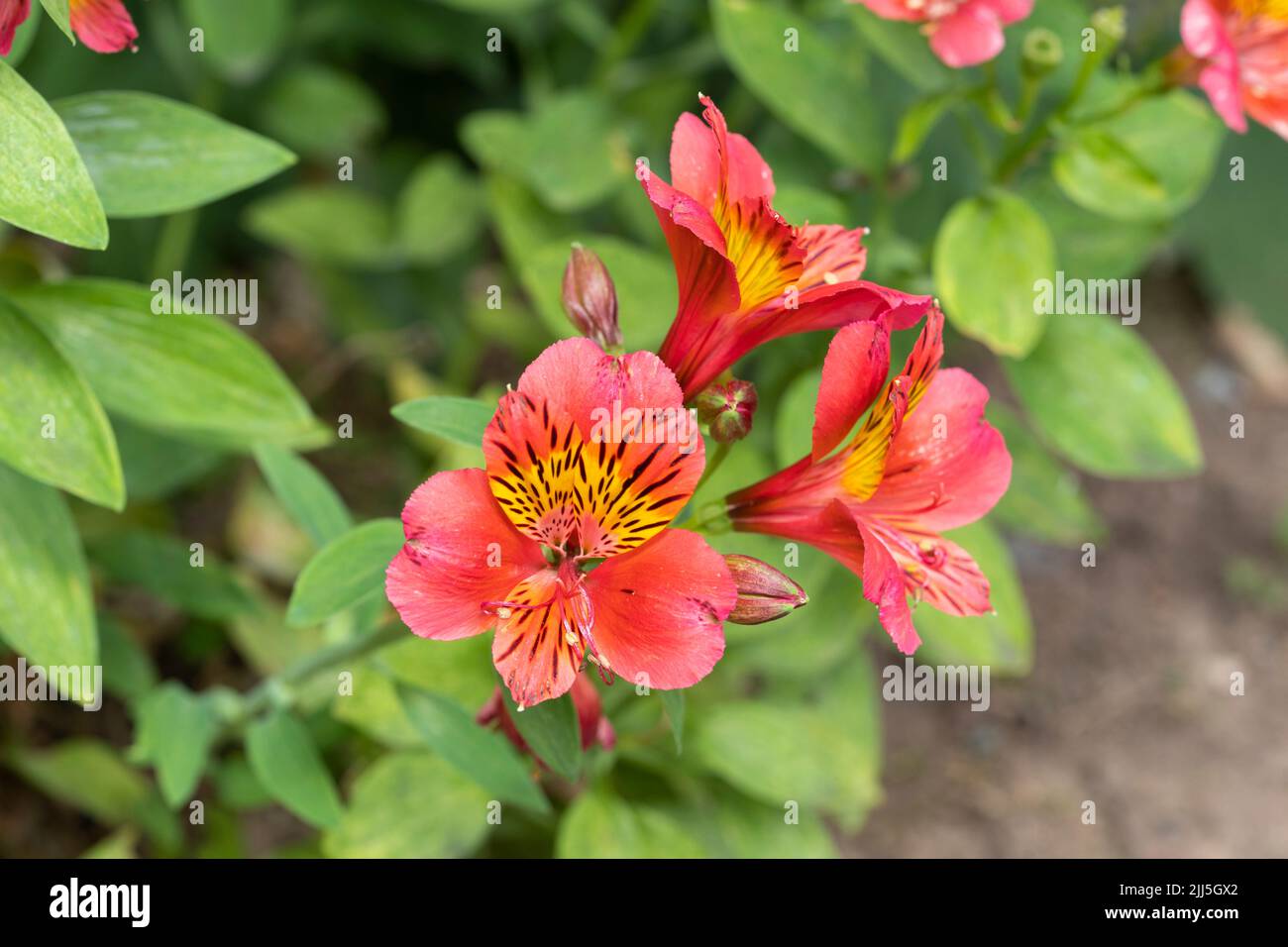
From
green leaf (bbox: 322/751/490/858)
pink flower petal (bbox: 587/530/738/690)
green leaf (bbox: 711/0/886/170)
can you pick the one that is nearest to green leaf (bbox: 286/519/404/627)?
pink flower petal (bbox: 587/530/738/690)

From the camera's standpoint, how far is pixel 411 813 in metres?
1.43

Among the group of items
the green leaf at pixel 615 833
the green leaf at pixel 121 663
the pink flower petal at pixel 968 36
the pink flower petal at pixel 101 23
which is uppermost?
the pink flower petal at pixel 968 36

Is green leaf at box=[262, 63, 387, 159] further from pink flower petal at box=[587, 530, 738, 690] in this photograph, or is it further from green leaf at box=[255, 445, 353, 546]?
pink flower petal at box=[587, 530, 738, 690]

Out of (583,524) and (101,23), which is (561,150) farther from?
(583,524)

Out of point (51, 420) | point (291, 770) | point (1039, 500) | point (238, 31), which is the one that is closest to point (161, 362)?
point (51, 420)

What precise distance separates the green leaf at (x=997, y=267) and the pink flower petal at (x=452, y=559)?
2.24ft

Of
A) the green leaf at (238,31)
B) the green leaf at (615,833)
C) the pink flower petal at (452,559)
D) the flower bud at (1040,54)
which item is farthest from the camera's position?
the green leaf at (238,31)

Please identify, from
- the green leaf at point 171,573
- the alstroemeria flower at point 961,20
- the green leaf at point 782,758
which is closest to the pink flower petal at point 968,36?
the alstroemeria flower at point 961,20

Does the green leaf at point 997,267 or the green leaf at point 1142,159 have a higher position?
the green leaf at point 1142,159

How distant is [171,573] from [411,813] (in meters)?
0.44

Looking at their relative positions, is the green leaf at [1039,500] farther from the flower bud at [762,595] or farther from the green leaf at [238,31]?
the green leaf at [238,31]

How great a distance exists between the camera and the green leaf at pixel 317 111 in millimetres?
1916

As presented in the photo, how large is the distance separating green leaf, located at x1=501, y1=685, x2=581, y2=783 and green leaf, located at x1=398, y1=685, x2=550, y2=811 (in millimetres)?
172
